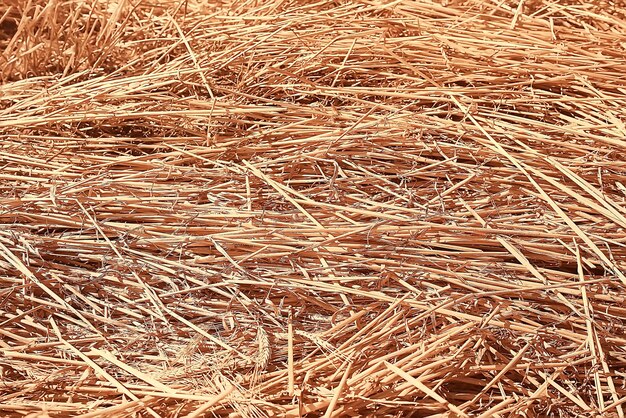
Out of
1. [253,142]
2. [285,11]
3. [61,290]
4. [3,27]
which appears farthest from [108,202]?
[3,27]

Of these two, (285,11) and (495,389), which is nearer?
(495,389)

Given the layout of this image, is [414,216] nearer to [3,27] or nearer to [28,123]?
[28,123]

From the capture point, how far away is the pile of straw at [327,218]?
94cm

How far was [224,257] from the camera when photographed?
1.06 meters

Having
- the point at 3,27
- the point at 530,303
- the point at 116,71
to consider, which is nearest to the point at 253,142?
the point at 116,71

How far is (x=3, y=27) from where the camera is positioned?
185 centimetres

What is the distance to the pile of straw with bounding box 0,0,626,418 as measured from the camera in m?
0.94

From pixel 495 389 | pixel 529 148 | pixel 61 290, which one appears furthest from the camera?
pixel 529 148

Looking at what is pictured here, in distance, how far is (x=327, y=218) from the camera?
1.11 meters

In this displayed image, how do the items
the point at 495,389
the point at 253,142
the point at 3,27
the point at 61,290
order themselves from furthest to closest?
the point at 3,27
the point at 253,142
the point at 61,290
the point at 495,389

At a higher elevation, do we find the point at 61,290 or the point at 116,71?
the point at 116,71

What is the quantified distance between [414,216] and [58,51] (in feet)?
A: 3.13

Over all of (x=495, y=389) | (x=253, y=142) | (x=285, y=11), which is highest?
(x=285, y=11)

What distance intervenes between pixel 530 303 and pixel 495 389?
125 mm
